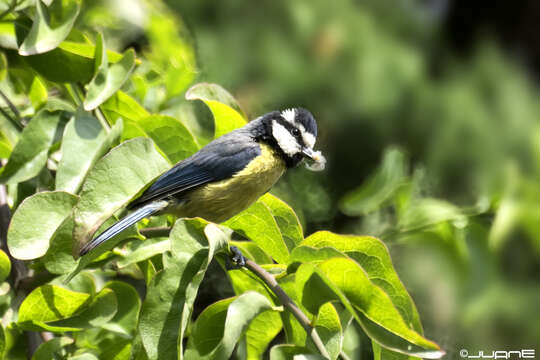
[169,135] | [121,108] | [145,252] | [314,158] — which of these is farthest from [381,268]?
[314,158]

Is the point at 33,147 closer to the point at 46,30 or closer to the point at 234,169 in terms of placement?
the point at 46,30

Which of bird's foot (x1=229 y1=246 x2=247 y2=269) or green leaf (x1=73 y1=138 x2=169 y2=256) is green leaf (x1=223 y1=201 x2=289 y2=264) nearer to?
bird's foot (x1=229 y1=246 x2=247 y2=269)

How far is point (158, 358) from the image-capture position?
0.63 meters

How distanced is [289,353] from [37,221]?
34cm

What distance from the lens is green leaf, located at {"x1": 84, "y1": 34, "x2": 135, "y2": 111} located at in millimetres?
877

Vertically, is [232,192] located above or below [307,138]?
below

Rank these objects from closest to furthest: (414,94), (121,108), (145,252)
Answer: (145,252) → (121,108) → (414,94)

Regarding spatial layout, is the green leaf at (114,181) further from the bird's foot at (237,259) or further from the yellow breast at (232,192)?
the yellow breast at (232,192)

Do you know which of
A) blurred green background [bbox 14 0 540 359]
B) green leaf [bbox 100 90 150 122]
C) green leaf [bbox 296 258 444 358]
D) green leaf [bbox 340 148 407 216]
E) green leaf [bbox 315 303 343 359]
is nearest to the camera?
green leaf [bbox 296 258 444 358]

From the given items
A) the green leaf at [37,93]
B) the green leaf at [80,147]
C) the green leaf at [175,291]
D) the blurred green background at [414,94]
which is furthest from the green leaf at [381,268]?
the blurred green background at [414,94]

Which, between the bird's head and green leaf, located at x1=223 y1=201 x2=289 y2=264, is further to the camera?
the bird's head

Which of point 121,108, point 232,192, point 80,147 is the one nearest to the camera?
point 80,147

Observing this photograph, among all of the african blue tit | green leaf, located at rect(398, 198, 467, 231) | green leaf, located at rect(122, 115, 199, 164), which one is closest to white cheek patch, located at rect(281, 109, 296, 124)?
the african blue tit

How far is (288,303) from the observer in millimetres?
720
